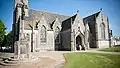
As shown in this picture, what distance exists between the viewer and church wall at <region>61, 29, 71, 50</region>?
29.2 m

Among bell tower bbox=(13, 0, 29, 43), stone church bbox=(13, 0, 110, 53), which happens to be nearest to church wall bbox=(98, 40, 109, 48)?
stone church bbox=(13, 0, 110, 53)

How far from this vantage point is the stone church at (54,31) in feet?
89.6

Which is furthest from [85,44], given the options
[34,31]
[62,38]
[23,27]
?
[23,27]

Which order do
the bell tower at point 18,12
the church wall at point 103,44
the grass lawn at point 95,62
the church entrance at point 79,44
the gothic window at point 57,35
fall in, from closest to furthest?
the grass lawn at point 95,62 < the bell tower at point 18,12 < the church entrance at point 79,44 < the gothic window at point 57,35 < the church wall at point 103,44

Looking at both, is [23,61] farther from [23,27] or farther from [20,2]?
[20,2]

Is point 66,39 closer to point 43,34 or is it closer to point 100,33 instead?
point 43,34

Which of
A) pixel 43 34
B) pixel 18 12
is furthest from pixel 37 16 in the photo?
pixel 43 34

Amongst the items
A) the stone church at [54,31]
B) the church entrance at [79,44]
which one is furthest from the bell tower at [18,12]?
the church entrance at [79,44]

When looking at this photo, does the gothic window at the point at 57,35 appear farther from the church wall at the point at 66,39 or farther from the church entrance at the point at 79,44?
the church entrance at the point at 79,44

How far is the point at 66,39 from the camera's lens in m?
30.5

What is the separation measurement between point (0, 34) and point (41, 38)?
31.5 ft

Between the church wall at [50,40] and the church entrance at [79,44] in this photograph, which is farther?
the church entrance at [79,44]

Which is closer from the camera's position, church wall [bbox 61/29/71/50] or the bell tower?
the bell tower

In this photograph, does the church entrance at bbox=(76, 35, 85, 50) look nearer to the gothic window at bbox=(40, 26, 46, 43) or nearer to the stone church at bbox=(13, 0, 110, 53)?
the stone church at bbox=(13, 0, 110, 53)
